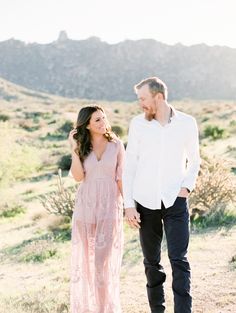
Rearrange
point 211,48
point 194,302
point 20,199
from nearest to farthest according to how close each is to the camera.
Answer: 1. point 194,302
2. point 20,199
3. point 211,48

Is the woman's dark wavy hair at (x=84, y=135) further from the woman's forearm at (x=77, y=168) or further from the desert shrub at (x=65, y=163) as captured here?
the desert shrub at (x=65, y=163)

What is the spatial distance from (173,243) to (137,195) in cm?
45

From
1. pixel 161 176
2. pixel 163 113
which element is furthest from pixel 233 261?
pixel 163 113

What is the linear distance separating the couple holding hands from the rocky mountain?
89689 mm

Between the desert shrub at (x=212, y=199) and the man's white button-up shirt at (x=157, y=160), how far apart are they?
5.21 m

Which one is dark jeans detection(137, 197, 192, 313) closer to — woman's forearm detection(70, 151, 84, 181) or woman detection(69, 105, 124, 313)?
woman detection(69, 105, 124, 313)

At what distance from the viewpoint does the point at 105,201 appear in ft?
16.3

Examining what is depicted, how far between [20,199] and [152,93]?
1047 cm

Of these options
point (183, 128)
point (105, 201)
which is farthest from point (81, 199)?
point (183, 128)

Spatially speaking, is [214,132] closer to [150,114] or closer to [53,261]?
[53,261]

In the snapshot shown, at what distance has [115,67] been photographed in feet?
342

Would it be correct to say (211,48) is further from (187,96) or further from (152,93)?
(152,93)

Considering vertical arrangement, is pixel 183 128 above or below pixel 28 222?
above

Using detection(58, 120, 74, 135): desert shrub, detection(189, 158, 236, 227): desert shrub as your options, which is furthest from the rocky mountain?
detection(189, 158, 236, 227): desert shrub
